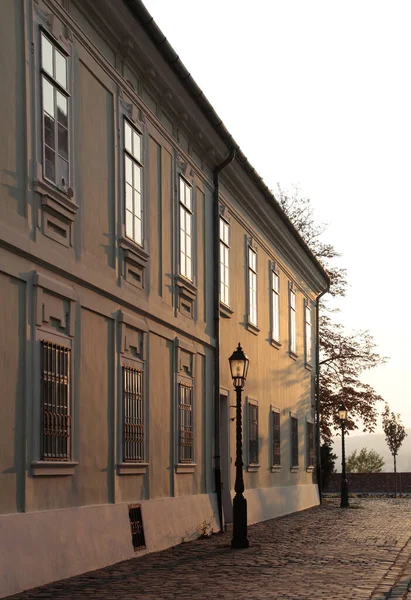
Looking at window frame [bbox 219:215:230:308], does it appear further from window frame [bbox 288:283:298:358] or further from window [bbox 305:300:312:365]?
window [bbox 305:300:312:365]

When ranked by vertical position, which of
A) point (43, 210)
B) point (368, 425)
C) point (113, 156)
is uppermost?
point (113, 156)

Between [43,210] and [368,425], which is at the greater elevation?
[43,210]

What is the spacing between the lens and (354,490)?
172 feet

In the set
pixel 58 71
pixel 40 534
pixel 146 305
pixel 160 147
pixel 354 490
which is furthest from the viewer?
pixel 354 490

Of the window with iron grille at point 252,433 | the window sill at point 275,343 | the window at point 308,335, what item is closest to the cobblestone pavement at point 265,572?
the window with iron grille at point 252,433

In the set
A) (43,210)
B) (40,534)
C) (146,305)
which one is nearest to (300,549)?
(146,305)

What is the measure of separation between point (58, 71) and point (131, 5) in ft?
6.77

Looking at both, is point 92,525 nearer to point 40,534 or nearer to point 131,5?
point 40,534

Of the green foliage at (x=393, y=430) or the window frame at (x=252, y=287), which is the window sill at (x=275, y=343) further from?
the green foliage at (x=393, y=430)

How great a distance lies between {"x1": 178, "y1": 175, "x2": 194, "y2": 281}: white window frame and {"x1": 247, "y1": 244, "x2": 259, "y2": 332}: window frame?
17.5ft

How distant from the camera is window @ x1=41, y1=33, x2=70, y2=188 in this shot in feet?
39.8

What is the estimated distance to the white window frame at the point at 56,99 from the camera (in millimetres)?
12023

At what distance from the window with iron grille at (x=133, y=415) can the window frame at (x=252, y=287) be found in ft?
28.4

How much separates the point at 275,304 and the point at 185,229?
956 cm
